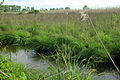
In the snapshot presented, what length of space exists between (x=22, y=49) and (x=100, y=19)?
356cm

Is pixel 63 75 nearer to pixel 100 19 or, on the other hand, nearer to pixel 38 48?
pixel 38 48

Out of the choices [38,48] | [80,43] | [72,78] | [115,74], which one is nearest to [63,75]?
[72,78]

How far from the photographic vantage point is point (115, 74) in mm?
5211

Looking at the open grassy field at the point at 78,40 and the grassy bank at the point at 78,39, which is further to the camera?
the grassy bank at the point at 78,39

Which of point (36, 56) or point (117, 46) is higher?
point (117, 46)

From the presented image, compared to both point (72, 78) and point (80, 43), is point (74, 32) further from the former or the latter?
point (72, 78)

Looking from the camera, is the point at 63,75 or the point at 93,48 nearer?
the point at 63,75

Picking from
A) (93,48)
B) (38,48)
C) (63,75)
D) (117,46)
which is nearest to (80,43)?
(93,48)

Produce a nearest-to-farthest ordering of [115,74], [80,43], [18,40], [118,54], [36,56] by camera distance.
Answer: [115,74]
[118,54]
[80,43]
[36,56]
[18,40]

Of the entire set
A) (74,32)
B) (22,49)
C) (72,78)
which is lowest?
(22,49)

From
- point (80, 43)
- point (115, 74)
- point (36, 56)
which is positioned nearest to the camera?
point (115, 74)

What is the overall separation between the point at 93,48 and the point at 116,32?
1.30 meters

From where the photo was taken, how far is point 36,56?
24.8 feet

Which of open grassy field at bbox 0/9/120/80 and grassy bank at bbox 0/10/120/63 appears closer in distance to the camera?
open grassy field at bbox 0/9/120/80
